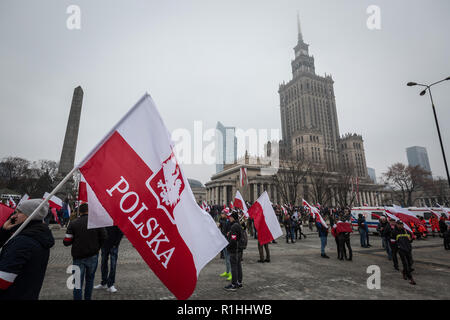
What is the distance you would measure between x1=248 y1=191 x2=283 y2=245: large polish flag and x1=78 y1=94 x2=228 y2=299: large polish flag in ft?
21.7

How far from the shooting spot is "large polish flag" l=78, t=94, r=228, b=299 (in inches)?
110

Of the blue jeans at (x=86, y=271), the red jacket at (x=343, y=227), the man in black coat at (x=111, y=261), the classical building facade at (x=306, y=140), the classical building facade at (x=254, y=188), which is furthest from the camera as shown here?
the classical building facade at (x=306, y=140)

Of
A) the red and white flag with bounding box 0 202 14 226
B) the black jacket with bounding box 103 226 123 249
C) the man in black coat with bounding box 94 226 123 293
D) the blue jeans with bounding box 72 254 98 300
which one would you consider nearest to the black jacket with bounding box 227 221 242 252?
the man in black coat with bounding box 94 226 123 293

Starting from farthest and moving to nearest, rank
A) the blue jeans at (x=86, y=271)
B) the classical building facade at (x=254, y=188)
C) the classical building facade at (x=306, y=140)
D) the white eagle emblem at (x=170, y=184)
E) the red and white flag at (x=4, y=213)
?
the classical building facade at (x=306, y=140) < the classical building facade at (x=254, y=188) < the red and white flag at (x=4, y=213) < the blue jeans at (x=86, y=271) < the white eagle emblem at (x=170, y=184)

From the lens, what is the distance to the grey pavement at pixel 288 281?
5859 millimetres

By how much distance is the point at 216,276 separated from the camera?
7.74m

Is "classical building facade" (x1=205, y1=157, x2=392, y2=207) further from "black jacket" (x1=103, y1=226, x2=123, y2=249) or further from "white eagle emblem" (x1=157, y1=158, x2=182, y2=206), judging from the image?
"white eagle emblem" (x1=157, y1=158, x2=182, y2=206)

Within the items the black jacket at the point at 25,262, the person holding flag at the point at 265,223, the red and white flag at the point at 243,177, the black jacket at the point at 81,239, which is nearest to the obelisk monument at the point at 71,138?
the red and white flag at the point at 243,177

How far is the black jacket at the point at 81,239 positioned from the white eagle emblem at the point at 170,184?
2646 millimetres

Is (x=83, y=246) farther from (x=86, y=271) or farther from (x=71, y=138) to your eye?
(x=71, y=138)

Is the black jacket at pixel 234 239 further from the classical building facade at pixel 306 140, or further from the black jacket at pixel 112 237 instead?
the classical building facade at pixel 306 140
